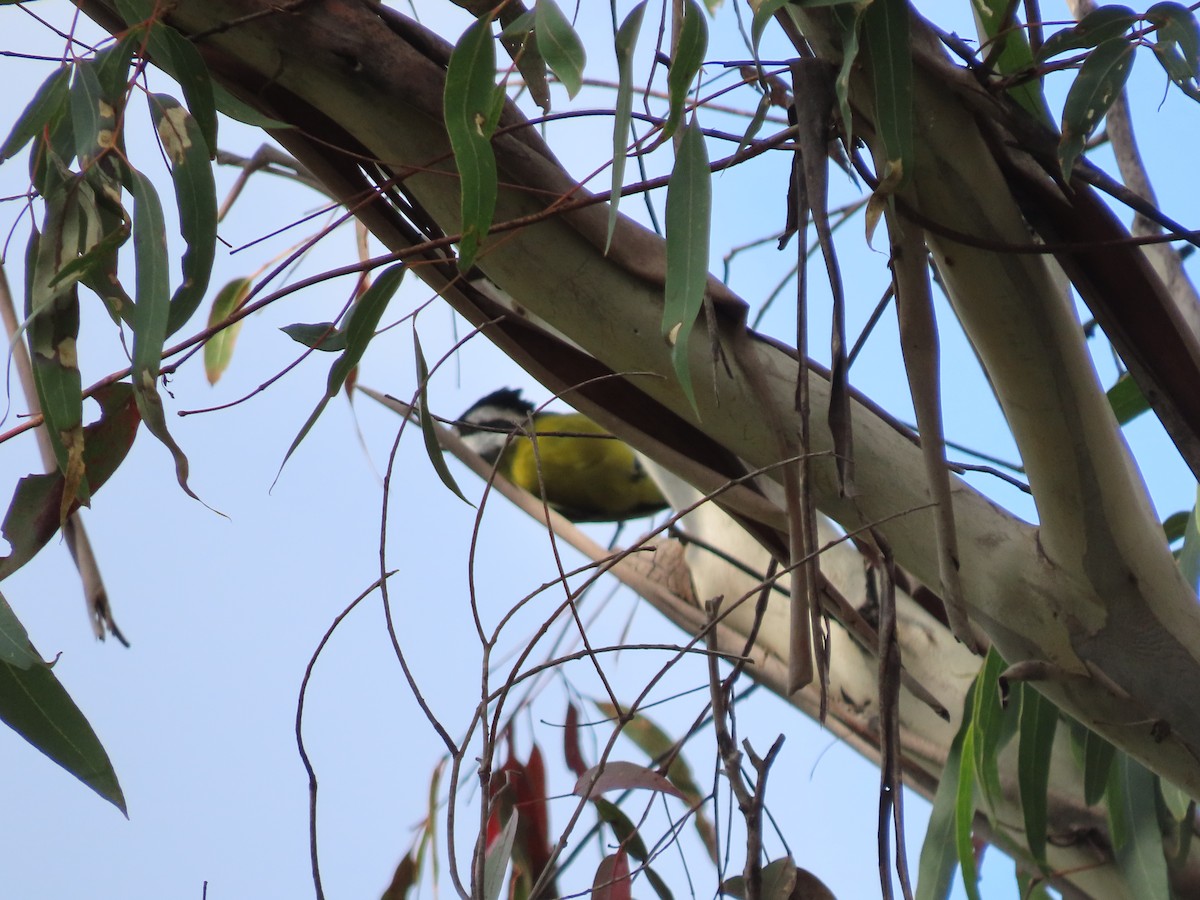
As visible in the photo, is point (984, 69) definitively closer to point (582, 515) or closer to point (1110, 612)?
point (1110, 612)

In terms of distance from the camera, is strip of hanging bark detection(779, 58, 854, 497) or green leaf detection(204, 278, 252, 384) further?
green leaf detection(204, 278, 252, 384)

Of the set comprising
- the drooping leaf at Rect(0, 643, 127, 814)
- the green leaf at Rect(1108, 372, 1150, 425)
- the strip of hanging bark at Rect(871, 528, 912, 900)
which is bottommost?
the strip of hanging bark at Rect(871, 528, 912, 900)

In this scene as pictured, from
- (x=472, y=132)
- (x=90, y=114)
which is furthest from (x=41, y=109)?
(x=472, y=132)

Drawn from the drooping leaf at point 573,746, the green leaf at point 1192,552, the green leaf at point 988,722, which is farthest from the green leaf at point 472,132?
the drooping leaf at point 573,746

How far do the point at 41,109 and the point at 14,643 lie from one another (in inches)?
11.3

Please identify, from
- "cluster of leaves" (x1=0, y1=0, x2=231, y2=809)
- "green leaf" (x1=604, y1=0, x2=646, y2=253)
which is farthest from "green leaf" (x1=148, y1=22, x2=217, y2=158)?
"green leaf" (x1=604, y1=0, x2=646, y2=253)

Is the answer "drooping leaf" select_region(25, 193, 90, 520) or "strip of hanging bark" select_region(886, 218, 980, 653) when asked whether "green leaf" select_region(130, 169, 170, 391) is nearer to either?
"drooping leaf" select_region(25, 193, 90, 520)

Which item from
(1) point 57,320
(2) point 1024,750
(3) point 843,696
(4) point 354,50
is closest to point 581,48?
(4) point 354,50

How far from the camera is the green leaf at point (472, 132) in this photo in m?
0.51

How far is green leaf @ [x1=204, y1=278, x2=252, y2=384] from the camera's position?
1168mm

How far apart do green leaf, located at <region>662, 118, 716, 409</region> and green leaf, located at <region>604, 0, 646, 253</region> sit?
4 cm

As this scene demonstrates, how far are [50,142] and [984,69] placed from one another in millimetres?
494

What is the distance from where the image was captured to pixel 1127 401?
896 millimetres

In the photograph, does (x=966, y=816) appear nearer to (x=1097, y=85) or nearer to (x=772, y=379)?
(x=772, y=379)
